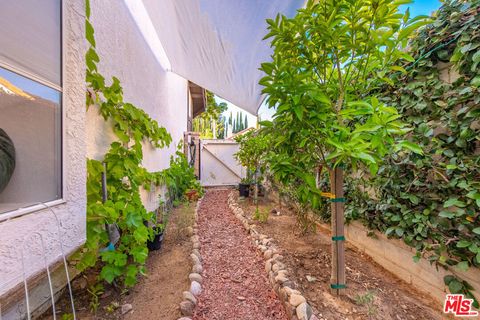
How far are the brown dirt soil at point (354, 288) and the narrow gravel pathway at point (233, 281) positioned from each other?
29 centimetres

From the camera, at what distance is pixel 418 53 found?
170 cm

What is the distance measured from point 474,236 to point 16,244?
2452 mm

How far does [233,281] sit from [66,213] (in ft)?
4.63

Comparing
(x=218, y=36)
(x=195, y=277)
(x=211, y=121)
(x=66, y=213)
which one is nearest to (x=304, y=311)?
(x=195, y=277)

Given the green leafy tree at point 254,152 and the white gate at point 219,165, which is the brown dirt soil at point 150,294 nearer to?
the green leafy tree at point 254,152

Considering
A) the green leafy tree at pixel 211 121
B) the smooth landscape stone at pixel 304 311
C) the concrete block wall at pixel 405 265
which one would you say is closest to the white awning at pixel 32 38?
the smooth landscape stone at pixel 304 311

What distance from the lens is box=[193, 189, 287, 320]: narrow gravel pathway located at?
1426mm

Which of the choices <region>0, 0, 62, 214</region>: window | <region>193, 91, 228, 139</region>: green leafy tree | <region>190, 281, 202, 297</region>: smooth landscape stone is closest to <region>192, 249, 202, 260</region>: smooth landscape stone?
<region>190, 281, 202, 297</region>: smooth landscape stone

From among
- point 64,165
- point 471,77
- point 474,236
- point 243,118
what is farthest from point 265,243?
point 243,118

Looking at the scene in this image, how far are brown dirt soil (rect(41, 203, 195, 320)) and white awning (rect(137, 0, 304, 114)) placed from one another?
7.54ft

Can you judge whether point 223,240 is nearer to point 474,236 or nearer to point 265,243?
point 265,243

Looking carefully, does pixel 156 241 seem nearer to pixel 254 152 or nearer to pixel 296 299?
pixel 296 299

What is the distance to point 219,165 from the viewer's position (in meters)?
7.66

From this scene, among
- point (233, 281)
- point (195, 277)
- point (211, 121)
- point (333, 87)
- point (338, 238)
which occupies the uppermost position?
point (211, 121)
